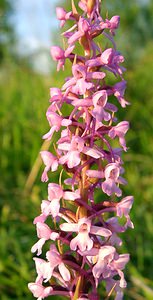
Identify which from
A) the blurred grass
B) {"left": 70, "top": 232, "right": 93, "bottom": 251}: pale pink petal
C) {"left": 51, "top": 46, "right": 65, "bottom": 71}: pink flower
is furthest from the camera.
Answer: the blurred grass

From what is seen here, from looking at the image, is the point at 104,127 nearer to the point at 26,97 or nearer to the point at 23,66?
the point at 26,97

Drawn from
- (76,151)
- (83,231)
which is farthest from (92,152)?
(83,231)

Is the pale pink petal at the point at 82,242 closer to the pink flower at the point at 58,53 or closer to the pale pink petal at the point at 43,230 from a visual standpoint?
the pale pink petal at the point at 43,230

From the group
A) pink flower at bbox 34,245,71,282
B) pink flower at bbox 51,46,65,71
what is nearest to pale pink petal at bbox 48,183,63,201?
pink flower at bbox 34,245,71,282

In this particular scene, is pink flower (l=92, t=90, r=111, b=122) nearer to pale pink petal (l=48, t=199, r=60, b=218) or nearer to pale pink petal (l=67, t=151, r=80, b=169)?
pale pink petal (l=67, t=151, r=80, b=169)

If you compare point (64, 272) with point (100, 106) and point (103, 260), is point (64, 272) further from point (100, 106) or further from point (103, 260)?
point (100, 106)

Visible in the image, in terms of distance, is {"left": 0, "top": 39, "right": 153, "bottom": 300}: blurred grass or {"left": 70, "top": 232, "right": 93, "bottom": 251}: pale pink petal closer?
{"left": 70, "top": 232, "right": 93, "bottom": 251}: pale pink petal
